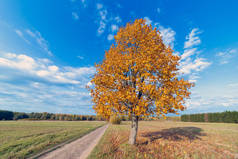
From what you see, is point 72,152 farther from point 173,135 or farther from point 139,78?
point 173,135

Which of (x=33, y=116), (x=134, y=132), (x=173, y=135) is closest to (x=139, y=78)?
(x=134, y=132)

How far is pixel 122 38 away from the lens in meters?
11.8

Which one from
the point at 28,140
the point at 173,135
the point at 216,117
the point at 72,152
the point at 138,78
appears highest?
the point at 138,78

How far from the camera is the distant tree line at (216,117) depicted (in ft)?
168

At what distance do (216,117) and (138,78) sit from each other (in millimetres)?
72257

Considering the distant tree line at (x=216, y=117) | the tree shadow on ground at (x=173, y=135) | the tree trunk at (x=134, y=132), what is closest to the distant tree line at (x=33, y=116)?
the distant tree line at (x=216, y=117)

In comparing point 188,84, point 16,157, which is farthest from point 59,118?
point 188,84

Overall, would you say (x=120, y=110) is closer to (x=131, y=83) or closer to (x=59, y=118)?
(x=131, y=83)

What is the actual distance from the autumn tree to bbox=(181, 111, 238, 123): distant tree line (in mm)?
63215

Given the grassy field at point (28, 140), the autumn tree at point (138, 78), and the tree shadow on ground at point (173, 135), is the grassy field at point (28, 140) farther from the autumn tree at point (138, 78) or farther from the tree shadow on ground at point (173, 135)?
the tree shadow on ground at point (173, 135)

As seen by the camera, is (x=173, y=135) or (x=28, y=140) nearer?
(x=28, y=140)

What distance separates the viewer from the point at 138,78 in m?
9.03

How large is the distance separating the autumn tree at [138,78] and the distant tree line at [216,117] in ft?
207

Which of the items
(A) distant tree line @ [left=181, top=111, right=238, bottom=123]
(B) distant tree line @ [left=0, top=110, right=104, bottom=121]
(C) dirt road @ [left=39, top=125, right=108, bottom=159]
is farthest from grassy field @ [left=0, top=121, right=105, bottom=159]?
(B) distant tree line @ [left=0, top=110, right=104, bottom=121]
